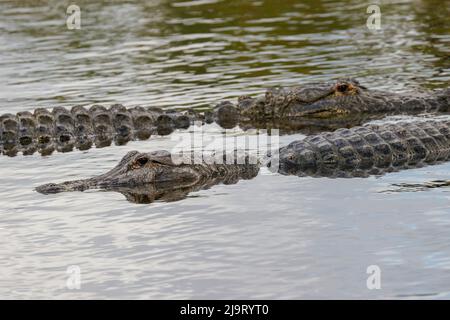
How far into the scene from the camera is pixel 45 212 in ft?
40.0

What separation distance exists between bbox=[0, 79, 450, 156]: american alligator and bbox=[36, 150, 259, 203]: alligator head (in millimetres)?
3006

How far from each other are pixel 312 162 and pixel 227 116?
460cm

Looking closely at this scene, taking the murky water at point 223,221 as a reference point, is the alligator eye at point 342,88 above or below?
above

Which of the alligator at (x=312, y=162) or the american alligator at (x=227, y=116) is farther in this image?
the american alligator at (x=227, y=116)

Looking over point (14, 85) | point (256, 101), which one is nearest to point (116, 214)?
point (256, 101)

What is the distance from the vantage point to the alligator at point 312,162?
13016 mm

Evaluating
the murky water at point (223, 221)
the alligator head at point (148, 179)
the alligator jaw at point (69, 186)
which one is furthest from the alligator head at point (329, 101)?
the alligator jaw at point (69, 186)

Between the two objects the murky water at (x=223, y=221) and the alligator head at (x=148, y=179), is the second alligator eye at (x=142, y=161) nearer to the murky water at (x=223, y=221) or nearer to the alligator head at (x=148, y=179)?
the alligator head at (x=148, y=179)

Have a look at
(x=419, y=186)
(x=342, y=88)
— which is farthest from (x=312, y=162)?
(x=342, y=88)

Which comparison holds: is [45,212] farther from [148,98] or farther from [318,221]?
[148,98]

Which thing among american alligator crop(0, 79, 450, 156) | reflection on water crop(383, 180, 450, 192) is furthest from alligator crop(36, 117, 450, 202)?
american alligator crop(0, 79, 450, 156)

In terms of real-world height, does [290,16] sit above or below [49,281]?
above

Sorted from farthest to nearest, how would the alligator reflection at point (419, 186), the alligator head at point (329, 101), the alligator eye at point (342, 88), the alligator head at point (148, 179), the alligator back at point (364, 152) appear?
the alligator eye at point (342, 88), the alligator head at point (329, 101), the alligator back at point (364, 152), the alligator head at point (148, 179), the alligator reflection at point (419, 186)
